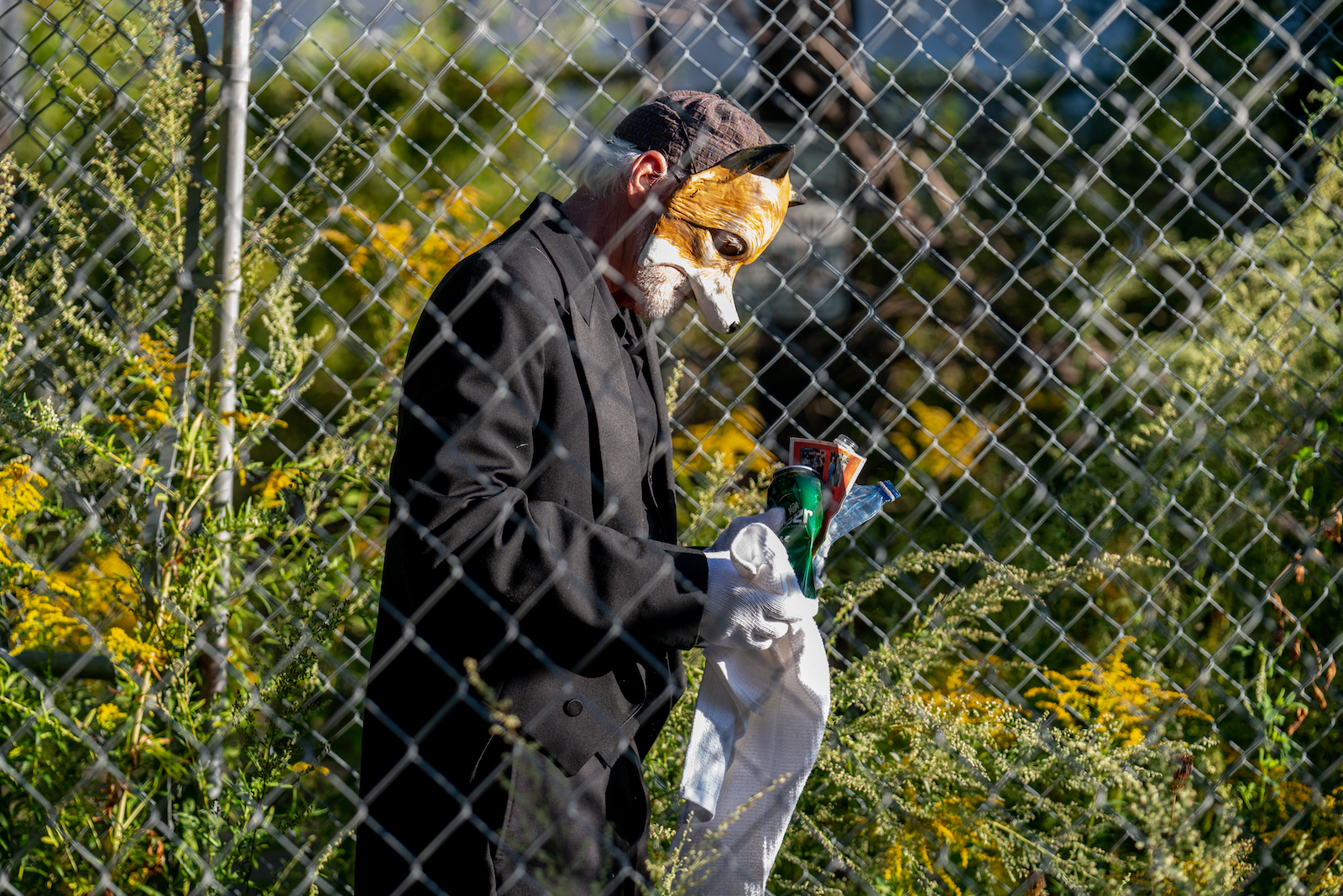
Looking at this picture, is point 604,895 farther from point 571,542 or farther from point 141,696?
point 141,696

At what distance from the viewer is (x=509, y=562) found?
5.00ft

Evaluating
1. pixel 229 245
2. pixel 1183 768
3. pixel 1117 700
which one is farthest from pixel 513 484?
pixel 1117 700

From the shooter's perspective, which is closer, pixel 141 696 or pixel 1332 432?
pixel 141 696

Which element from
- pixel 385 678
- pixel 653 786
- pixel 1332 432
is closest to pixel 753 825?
pixel 653 786

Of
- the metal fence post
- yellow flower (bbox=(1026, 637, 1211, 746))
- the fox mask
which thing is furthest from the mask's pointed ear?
yellow flower (bbox=(1026, 637, 1211, 746))

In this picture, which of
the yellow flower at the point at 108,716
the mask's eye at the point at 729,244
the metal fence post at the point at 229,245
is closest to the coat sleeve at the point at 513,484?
the mask's eye at the point at 729,244

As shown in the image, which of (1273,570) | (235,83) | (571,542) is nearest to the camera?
(571,542)

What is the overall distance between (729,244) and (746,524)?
0.52 m

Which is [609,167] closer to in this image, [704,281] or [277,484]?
[704,281]

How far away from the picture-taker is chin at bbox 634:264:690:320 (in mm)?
1905

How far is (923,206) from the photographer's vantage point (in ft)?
15.6

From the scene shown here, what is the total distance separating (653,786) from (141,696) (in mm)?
1090

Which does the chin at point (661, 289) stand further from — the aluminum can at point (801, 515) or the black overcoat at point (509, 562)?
the aluminum can at point (801, 515)

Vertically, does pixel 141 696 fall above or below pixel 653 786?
below
